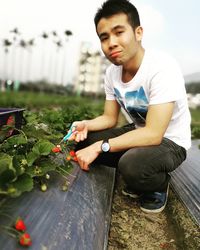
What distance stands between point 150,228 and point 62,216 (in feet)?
2.94

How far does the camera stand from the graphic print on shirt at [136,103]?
247 cm

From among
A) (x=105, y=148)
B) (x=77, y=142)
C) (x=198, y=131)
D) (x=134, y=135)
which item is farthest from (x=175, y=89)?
(x=198, y=131)

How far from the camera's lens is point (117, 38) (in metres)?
2.29

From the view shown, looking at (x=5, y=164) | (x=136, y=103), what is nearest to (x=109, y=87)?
(x=136, y=103)

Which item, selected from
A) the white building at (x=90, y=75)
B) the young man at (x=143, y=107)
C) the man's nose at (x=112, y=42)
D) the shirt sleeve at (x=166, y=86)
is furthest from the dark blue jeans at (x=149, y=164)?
the white building at (x=90, y=75)

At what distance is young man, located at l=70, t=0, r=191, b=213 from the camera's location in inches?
89.0

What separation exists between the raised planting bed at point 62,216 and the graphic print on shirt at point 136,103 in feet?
2.24

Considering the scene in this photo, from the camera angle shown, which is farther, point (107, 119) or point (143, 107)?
point (107, 119)

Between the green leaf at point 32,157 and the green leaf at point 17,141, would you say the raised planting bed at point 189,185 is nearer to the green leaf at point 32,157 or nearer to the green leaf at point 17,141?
the green leaf at point 32,157

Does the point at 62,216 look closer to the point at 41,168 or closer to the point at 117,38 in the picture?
the point at 41,168

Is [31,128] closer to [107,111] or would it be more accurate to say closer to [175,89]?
[107,111]

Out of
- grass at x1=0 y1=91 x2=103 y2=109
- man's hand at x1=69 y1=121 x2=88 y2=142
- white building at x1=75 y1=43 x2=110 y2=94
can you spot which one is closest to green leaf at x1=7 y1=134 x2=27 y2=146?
man's hand at x1=69 y1=121 x2=88 y2=142

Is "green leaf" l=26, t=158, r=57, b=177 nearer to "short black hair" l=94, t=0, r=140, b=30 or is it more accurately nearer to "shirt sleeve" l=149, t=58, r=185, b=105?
"shirt sleeve" l=149, t=58, r=185, b=105

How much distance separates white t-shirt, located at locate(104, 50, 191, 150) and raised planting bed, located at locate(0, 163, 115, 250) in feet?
2.32
